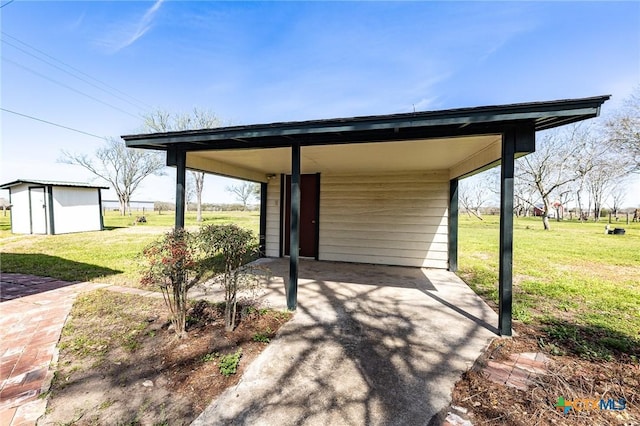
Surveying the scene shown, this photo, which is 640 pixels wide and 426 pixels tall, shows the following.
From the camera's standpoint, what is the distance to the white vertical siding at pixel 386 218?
233 inches

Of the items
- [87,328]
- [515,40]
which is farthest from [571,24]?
[87,328]

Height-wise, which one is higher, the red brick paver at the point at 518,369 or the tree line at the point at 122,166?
the tree line at the point at 122,166

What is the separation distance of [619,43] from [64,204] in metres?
18.4

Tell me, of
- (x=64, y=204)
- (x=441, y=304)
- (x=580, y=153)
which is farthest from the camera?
(x=580, y=153)

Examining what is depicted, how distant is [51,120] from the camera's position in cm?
1331

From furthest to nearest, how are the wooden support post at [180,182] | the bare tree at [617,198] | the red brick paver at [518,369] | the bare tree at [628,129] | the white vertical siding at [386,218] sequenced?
the bare tree at [617,198] → the bare tree at [628,129] → the white vertical siding at [386,218] → the wooden support post at [180,182] → the red brick paver at [518,369]

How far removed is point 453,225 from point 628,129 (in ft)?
49.1

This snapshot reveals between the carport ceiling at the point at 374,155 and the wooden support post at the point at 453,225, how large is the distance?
489 millimetres

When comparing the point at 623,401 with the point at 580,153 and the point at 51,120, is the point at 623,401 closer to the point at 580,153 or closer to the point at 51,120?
the point at 51,120

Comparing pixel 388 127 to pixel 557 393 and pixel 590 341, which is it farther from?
pixel 590 341

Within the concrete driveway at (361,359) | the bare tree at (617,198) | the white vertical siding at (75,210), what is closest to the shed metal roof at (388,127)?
the concrete driveway at (361,359)

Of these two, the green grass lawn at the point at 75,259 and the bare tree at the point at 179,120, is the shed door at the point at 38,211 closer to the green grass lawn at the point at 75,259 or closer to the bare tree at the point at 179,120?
the green grass lawn at the point at 75,259

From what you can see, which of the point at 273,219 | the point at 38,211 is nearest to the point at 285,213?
the point at 273,219

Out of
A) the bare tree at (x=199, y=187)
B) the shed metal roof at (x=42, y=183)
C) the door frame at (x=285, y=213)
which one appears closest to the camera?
the door frame at (x=285, y=213)
